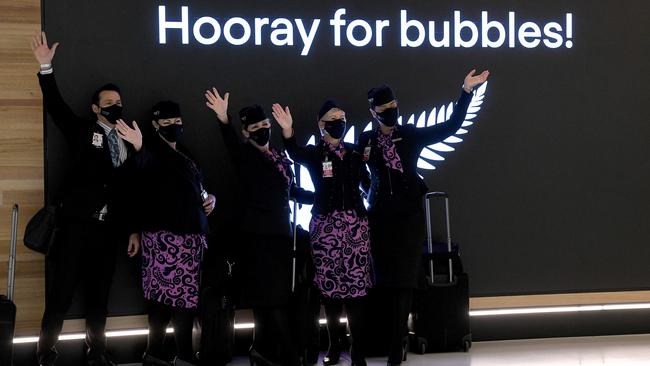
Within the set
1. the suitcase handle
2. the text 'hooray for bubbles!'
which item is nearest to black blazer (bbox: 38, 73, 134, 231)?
the text 'hooray for bubbles!'

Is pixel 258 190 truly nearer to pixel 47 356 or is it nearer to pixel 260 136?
pixel 260 136

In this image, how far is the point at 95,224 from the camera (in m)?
5.07

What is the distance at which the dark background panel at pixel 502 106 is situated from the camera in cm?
576

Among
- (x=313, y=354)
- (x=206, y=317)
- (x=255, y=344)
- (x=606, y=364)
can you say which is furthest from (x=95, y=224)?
(x=606, y=364)

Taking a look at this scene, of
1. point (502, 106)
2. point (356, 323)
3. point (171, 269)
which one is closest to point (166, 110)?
point (171, 269)

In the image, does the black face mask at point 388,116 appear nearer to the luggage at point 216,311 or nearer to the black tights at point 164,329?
the luggage at point 216,311

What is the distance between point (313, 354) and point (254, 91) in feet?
5.79

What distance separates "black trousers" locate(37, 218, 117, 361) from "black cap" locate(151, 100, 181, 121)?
0.72 meters

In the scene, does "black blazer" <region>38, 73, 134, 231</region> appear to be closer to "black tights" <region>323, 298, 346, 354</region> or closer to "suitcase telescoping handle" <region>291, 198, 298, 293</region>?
"suitcase telescoping handle" <region>291, 198, 298, 293</region>

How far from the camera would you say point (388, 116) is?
5.36m

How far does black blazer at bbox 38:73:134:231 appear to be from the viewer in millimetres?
5027

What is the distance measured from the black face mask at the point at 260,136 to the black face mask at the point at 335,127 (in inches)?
14.2

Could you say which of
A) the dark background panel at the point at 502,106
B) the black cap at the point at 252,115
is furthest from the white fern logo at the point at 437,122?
the black cap at the point at 252,115

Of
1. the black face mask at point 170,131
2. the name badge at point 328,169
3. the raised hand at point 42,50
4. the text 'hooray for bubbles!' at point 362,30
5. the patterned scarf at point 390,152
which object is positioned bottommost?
the name badge at point 328,169
